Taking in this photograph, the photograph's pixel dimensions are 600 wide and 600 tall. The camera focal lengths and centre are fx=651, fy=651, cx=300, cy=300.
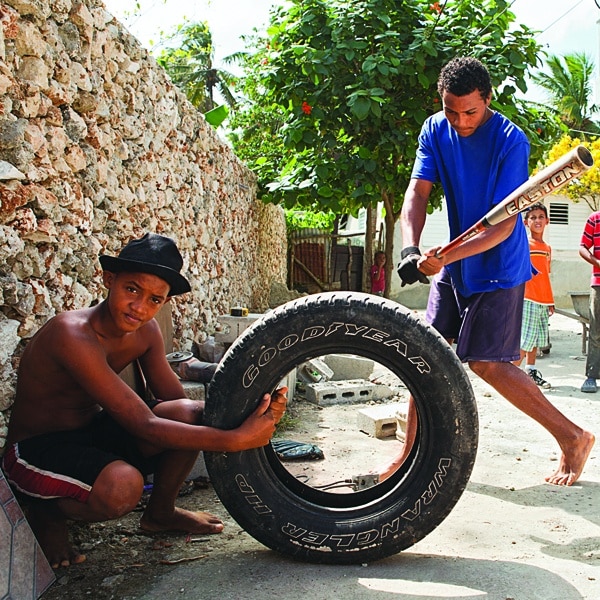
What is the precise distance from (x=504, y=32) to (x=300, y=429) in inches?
225

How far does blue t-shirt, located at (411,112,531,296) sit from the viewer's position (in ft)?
9.99

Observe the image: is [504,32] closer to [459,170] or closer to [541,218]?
[541,218]

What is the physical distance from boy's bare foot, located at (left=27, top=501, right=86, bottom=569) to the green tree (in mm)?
5746

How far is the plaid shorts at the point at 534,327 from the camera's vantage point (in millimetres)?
6504

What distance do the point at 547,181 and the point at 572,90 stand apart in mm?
28578

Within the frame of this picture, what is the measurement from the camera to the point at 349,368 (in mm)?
6820

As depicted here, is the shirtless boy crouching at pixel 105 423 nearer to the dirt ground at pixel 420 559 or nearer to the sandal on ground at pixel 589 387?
the dirt ground at pixel 420 559

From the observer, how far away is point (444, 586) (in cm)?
222

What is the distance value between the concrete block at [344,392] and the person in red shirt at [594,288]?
1975 mm

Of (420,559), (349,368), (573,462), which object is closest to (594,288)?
(349,368)

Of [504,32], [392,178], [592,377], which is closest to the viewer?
[592,377]

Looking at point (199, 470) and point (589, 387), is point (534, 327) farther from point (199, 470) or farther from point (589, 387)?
point (199, 470)

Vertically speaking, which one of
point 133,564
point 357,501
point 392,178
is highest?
point 392,178

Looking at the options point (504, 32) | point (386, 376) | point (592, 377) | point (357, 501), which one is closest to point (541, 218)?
point (592, 377)
